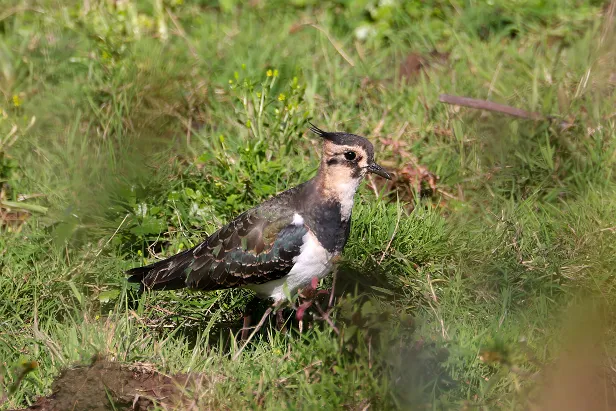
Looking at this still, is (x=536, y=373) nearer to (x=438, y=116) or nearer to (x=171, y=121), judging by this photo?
(x=438, y=116)

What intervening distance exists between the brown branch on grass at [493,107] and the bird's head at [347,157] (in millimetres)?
1555

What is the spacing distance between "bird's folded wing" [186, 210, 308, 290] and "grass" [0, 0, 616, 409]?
0.36 metres

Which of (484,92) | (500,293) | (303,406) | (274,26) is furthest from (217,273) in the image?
(274,26)

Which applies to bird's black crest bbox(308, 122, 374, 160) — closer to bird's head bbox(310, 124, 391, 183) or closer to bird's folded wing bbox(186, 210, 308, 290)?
bird's head bbox(310, 124, 391, 183)

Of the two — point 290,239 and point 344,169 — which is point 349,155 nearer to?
point 344,169

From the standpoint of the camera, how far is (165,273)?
18.8ft

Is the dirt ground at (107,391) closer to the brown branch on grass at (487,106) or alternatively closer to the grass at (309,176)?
the grass at (309,176)

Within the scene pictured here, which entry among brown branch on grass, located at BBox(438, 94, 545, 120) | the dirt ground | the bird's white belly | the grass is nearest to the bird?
the bird's white belly

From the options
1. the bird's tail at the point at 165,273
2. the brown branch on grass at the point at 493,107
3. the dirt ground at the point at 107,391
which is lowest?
the dirt ground at the point at 107,391

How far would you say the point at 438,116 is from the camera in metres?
7.36

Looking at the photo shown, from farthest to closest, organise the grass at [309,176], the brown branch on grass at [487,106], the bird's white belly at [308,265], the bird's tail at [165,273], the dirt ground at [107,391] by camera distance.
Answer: the brown branch on grass at [487,106] < the bird's tail at [165,273] < the bird's white belly at [308,265] < the grass at [309,176] < the dirt ground at [107,391]

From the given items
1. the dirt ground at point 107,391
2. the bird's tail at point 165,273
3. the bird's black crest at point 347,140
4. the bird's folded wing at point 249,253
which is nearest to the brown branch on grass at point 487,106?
the bird's black crest at point 347,140

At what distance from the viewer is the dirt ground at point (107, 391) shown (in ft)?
15.9

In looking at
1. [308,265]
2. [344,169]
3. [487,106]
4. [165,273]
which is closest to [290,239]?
[308,265]
